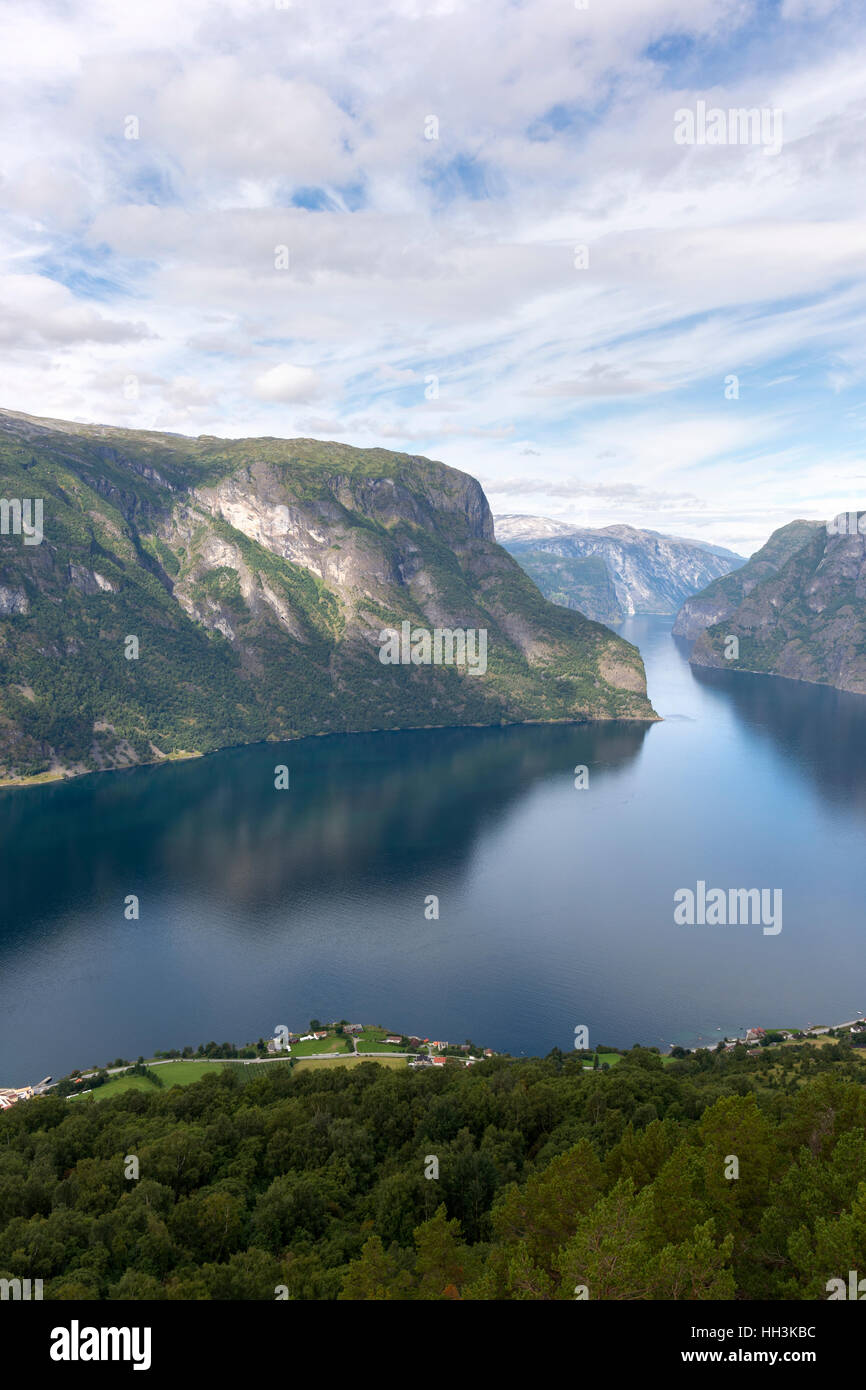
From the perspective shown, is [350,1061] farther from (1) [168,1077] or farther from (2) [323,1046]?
(1) [168,1077]

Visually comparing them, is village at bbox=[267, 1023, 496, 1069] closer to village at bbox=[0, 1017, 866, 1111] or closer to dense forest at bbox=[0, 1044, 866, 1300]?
village at bbox=[0, 1017, 866, 1111]

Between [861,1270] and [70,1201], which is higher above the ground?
[861,1270]

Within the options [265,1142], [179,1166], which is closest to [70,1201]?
[179,1166]

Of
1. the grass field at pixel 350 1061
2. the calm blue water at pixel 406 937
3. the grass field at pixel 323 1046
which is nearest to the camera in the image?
the grass field at pixel 350 1061

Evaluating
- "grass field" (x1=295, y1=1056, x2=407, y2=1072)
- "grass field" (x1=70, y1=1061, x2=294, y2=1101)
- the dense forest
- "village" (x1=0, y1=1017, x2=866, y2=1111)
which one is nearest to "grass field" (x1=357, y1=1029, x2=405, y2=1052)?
"village" (x1=0, y1=1017, x2=866, y2=1111)

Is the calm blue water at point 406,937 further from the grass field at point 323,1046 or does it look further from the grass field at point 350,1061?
the grass field at point 350,1061

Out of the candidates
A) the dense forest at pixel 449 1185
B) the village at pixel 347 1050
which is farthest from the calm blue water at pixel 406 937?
the dense forest at pixel 449 1185
